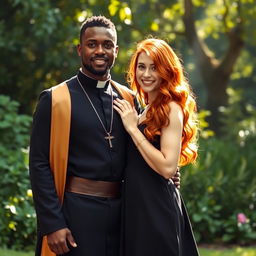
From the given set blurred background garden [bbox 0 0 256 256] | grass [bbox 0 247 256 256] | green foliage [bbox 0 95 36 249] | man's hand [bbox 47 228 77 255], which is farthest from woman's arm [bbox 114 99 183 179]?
grass [bbox 0 247 256 256]

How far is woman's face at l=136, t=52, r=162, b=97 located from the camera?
4.50m

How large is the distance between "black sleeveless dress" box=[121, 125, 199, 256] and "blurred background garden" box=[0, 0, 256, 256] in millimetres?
1264

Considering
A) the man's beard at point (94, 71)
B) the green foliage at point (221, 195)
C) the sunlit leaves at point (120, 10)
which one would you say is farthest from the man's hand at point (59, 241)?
the sunlit leaves at point (120, 10)

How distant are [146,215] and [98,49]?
104 cm

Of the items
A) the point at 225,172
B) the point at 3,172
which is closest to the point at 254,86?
the point at 225,172

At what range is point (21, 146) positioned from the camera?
8711 millimetres

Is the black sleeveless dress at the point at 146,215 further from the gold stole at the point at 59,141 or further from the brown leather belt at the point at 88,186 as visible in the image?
the gold stole at the point at 59,141

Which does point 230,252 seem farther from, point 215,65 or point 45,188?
point 215,65

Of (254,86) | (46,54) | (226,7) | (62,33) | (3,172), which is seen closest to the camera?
(3,172)

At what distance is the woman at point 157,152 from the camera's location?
4.40m

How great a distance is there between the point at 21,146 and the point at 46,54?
12.5 ft

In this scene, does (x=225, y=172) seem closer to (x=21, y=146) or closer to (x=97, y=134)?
(x=21, y=146)

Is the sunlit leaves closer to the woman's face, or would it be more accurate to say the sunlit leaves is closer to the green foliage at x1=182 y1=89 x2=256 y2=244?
the green foliage at x1=182 y1=89 x2=256 y2=244

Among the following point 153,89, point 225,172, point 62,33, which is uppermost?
point 62,33
